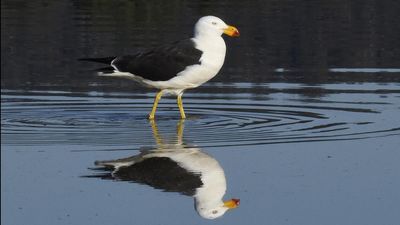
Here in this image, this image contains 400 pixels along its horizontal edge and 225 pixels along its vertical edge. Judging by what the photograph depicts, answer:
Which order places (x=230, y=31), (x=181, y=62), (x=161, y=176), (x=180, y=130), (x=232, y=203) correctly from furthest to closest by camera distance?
(x=230, y=31), (x=181, y=62), (x=180, y=130), (x=161, y=176), (x=232, y=203)

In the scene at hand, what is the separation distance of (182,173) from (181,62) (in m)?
4.05

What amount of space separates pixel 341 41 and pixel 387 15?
6.08m

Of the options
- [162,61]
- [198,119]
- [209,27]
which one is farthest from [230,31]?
[198,119]

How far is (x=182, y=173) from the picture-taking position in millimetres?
12289

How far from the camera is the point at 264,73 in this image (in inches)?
818

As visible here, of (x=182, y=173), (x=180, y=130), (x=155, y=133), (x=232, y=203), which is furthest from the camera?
(x=180, y=130)

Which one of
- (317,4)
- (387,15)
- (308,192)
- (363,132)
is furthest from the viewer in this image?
(317,4)

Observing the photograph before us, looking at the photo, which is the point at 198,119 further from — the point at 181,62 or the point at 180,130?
the point at 180,130

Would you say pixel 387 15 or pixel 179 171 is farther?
pixel 387 15

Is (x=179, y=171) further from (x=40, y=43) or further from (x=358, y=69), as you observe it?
(x=40, y=43)

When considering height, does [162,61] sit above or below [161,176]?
above

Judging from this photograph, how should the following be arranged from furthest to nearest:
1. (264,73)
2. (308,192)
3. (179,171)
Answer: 1. (264,73)
2. (179,171)
3. (308,192)

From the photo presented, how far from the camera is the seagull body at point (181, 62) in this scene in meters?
16.1

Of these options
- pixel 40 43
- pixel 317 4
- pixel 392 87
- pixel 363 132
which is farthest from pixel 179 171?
pixel 317 4
